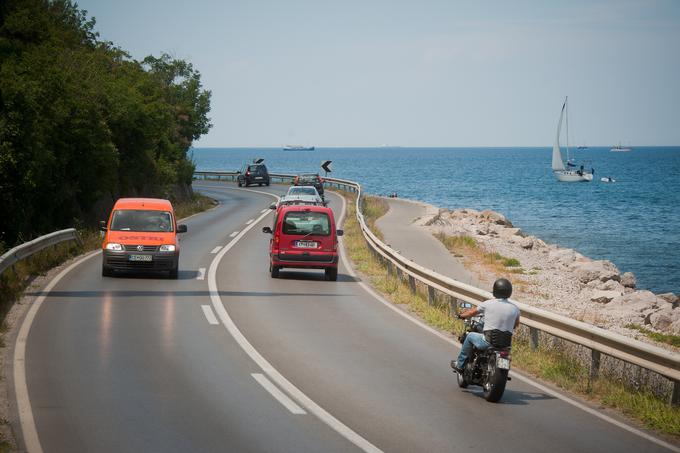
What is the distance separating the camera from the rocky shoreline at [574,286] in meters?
22.9

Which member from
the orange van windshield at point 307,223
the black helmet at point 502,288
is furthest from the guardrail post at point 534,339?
the orange van windshield at point 307,223

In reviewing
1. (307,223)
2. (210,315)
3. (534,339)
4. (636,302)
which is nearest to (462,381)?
(534,339)

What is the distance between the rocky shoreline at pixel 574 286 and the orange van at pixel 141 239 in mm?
9125

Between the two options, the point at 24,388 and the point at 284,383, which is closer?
the point at 24,388

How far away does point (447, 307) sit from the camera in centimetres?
1805

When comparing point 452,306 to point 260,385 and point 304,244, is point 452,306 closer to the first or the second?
point 304,244

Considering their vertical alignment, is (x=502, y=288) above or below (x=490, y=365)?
above

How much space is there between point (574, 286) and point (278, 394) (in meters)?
21.2

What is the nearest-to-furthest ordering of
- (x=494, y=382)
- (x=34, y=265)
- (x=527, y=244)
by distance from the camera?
(x=494, y=382), (x=34, y=265), (x=527, y=244)

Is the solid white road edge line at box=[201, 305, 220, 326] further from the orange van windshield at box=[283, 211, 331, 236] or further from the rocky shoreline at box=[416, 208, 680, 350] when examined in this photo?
the rocky shoreline at box=[416, 208, 680, 350]

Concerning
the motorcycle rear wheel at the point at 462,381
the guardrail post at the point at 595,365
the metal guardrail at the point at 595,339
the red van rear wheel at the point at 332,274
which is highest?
the metal guardrail at the point at 595,339

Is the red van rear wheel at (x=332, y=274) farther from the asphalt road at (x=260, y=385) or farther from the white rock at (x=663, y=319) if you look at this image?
the white rock at (x=663, y=319)

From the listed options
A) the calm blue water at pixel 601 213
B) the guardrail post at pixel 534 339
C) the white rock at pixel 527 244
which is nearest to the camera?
the guardrail post at pixel 534 339

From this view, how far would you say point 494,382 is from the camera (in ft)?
33.3
